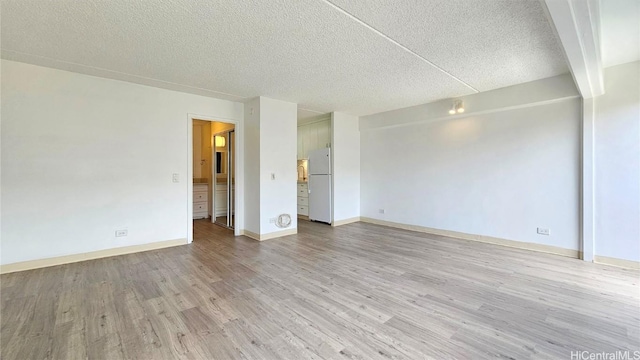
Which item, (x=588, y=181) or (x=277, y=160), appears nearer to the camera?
(x=588, y=181)

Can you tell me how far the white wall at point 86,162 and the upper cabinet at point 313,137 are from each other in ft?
10.3

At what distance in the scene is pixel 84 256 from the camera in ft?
12.0

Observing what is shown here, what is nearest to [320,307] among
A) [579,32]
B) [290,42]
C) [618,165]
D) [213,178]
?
[290,42]

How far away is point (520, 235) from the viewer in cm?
427

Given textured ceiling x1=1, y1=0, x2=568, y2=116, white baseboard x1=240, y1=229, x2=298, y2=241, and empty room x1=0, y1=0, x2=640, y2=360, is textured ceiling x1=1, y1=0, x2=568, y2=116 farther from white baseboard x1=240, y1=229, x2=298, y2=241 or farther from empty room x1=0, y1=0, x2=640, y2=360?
white baseboard x1=240, y1=229, x2=298, y2=241

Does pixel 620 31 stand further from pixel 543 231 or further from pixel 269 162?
pixel 269 162

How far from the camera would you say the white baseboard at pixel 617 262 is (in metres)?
3.31

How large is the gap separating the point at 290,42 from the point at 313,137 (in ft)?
14.0

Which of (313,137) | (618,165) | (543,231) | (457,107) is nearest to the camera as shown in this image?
(618,165)

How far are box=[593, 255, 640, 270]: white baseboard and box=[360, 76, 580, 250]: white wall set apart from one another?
280 mm

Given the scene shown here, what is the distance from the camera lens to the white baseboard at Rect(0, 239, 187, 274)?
325cm

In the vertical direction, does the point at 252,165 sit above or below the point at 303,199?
above


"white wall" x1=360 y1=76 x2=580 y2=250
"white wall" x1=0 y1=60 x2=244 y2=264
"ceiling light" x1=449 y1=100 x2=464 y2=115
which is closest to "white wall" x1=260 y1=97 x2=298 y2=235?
"white wall" x1=0 y1=60 x2=244 y2=264

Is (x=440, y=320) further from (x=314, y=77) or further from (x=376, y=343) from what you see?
(x=314, y=77)
